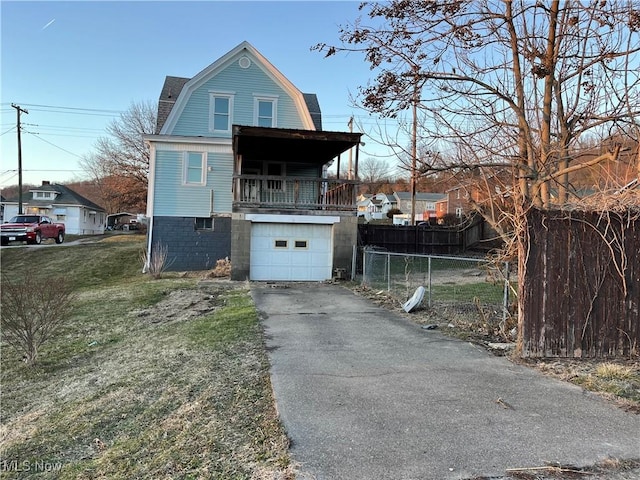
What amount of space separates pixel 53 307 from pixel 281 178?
28.8 ft

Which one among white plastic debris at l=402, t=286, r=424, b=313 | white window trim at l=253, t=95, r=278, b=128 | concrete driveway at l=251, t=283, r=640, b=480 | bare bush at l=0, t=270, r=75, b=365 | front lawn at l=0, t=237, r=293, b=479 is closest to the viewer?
concrete driveway at l=251, t=283, r=640, b=480

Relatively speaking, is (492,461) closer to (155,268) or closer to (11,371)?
(11,371)

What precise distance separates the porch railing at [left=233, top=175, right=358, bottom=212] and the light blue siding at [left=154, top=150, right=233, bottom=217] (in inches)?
62.9

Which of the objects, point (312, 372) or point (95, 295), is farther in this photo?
point (95, 295)

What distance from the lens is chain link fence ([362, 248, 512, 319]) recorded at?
8.39 m

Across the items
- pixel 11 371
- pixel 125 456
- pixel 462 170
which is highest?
pixel 462 170

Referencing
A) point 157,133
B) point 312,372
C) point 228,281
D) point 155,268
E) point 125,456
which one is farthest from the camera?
point 157,133

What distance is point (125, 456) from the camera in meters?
3.67

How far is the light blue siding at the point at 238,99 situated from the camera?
19.2 metres

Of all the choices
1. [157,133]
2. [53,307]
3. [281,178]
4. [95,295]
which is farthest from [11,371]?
[157,133]

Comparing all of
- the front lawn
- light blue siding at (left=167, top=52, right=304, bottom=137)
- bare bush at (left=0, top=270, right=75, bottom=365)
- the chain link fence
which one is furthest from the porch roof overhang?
bare bush at (left=0, top=270, right=75, bottom=365)

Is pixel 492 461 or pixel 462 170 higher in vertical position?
pixel 462 170

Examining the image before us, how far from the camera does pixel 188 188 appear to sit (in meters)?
19.1

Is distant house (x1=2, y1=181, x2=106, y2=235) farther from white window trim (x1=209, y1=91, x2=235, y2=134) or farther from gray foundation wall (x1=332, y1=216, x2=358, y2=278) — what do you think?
gray foundation wall (x1=332, y1=216, x2=358, y2=278)
